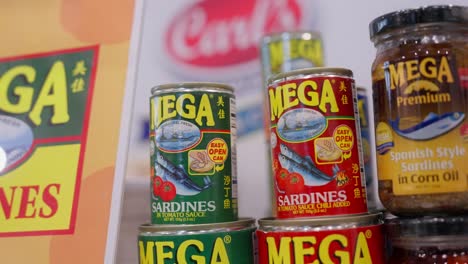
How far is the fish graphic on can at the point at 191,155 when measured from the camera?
3.16 feet

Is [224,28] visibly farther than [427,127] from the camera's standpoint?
Yes

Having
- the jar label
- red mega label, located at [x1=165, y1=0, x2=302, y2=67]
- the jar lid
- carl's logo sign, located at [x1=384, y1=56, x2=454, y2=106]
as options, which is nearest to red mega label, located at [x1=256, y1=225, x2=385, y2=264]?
the jar label

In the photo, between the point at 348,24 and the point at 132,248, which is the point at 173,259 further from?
the point at 348,24

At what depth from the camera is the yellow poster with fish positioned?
95 centimetres

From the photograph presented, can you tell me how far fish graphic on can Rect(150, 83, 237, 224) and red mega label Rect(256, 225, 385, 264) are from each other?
13 cm

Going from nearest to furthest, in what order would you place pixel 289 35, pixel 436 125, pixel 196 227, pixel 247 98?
pixel 436 125 < pixel 196 227 < pixel 289 35 < pixel 247 98

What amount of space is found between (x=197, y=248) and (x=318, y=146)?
271 millimetres

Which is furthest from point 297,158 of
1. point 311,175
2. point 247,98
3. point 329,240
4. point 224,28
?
point 224,28

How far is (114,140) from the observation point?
987mm

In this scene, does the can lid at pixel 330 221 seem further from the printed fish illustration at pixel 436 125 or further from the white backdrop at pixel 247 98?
the white backdrop at pixel 247 98

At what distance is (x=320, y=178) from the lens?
35.8 inches

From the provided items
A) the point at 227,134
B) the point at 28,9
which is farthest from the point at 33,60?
the point at 227,134

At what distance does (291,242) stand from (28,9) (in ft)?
2.36

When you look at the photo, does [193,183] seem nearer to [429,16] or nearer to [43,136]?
[43,136]
